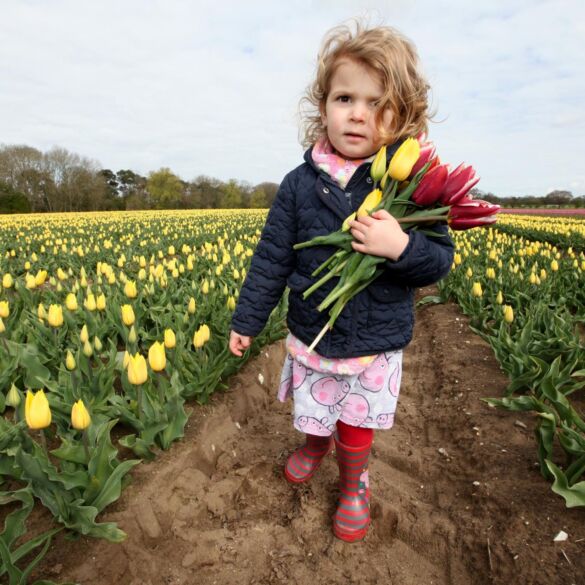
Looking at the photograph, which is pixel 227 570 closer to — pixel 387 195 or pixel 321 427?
pixel 321 427

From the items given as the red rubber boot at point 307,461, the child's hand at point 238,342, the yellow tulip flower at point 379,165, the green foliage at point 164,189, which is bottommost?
the red rubber boot at point 307,461

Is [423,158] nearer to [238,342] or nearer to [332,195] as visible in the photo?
[332,195]

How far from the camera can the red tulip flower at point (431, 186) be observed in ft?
5.06

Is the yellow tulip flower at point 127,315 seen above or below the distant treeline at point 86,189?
below

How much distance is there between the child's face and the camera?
1654 mm

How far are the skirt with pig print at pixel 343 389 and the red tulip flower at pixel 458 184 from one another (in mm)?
744

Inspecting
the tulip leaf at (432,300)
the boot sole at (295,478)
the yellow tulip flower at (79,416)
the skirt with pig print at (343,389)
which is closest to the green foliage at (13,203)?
the tulip leaf at (432,300)

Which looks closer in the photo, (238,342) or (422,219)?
(422,219)

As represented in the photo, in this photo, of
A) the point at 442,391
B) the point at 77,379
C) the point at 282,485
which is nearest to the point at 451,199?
the point at 282,485

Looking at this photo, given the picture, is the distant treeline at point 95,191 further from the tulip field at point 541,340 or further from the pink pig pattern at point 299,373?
the pink pig pattern at point 299,373

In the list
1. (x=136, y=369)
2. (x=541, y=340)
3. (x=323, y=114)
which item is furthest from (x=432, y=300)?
(x=136, y=369)

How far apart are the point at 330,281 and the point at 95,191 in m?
49.9

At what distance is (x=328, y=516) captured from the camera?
2.21 meters

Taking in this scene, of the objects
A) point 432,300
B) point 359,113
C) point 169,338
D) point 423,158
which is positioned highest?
point 359,113
